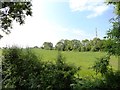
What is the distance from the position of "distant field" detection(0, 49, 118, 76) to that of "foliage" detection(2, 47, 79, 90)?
0.13 metres

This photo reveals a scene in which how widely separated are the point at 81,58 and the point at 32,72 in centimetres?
98

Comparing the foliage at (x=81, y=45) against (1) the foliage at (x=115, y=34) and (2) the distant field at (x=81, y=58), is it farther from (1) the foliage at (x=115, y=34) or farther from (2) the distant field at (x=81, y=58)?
(1) the foliage at (x=115, y=34)

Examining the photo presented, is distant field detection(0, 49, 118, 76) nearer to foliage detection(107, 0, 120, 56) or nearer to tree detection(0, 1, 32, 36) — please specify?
foliage detection(107, 0, 120, 56)

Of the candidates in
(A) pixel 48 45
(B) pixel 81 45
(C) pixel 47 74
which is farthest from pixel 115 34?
(C) pixel 47 74

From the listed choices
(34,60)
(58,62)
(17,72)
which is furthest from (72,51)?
(17,72)

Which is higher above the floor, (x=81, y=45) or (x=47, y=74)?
(x=81, y=45)

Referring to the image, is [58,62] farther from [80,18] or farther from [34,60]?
[80,18]

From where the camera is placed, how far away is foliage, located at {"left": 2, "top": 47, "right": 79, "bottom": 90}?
426 centimetres

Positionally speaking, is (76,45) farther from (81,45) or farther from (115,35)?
(115,35)

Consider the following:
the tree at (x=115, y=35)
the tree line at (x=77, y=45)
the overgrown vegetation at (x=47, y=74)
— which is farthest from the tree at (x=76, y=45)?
the tree at (x=115, y=35)

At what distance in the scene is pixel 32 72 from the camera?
452 cm

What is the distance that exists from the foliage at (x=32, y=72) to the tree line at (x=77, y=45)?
268 millimetres

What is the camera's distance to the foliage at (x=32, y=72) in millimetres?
4262

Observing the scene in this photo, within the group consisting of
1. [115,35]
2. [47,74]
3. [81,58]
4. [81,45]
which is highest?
[115,35]
